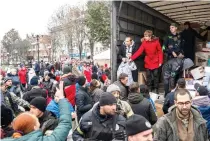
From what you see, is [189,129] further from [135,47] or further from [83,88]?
[135,47]

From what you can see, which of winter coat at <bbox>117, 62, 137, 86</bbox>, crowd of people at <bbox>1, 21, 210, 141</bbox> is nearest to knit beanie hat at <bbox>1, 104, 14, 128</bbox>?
crowd of people at <bbox>1, 21, 210, 141</bbox>

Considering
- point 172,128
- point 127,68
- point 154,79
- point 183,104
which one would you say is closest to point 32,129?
point 172,128

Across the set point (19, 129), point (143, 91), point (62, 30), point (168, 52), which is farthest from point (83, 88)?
point (62, 30)

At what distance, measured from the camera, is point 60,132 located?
10.1 ft

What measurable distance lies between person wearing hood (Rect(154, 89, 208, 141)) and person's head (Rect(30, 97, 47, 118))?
1.49 m

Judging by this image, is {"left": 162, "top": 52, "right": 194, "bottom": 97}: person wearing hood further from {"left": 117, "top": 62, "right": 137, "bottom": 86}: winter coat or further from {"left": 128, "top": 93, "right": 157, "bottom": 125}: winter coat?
{"left": 128, "top": 93, "right": 157, "bottom": 125}: winter coat

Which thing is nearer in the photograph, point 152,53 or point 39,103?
point 39,103

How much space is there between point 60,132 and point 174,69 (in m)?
5.51

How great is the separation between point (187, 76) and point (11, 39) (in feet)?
228

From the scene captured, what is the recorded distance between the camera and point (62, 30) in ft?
147

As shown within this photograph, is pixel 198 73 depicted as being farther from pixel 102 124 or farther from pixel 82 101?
pixel 102 124

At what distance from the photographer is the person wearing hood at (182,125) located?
3623 mm

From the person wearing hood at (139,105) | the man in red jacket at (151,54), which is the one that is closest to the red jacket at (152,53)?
the man in red jacket at (151,54)

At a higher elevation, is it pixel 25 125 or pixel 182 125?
pixel 25 125
